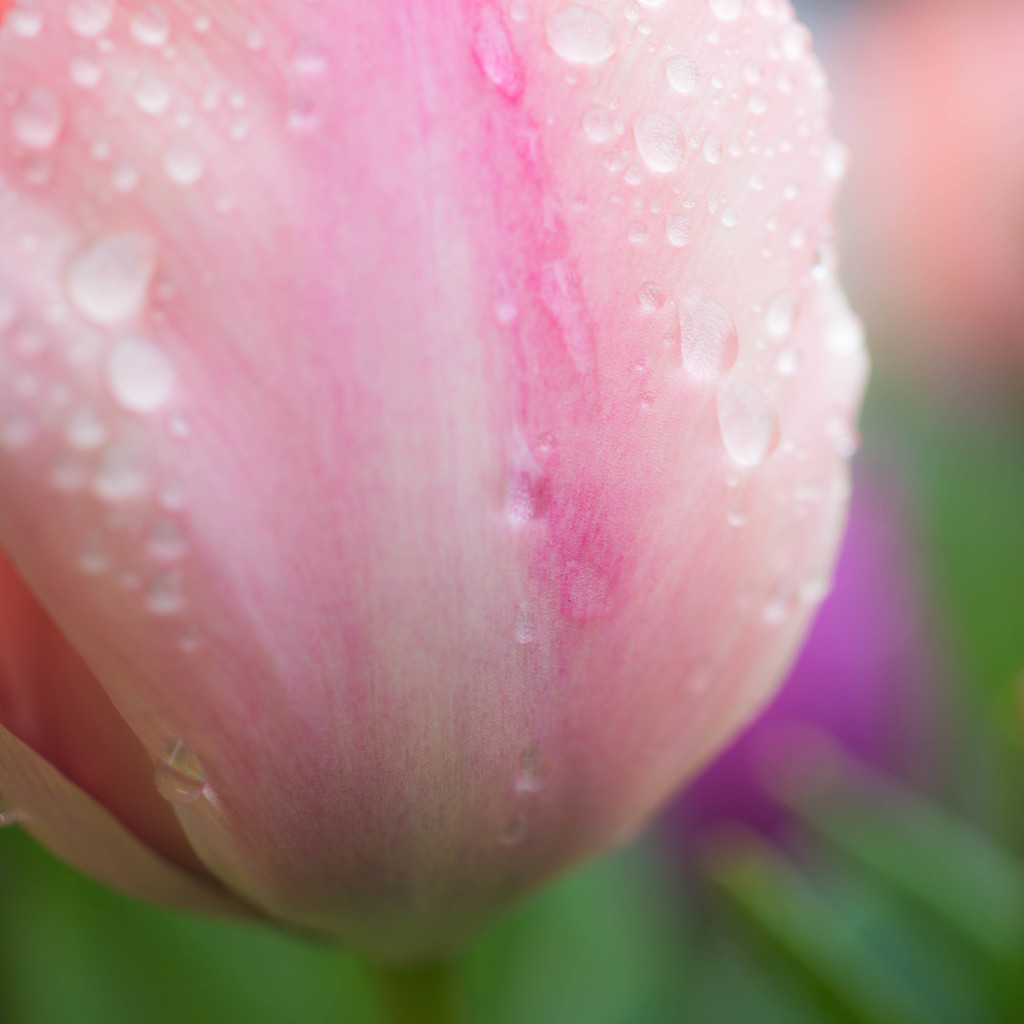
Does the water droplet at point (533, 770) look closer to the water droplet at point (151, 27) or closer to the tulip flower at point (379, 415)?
the tulip flower at point (379, 415)

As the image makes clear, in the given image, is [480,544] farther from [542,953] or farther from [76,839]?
[542,953]

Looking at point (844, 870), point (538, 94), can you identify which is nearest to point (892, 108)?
point (844, 870)

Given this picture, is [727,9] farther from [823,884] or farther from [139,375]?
[823,884]

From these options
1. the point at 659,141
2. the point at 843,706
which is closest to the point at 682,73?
the point at 659,141

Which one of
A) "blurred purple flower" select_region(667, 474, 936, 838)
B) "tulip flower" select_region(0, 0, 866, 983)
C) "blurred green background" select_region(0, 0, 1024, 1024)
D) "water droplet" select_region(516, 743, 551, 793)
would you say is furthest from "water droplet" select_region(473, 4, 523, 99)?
"blurred purple flower" select_region(667, 474, 936, 838)

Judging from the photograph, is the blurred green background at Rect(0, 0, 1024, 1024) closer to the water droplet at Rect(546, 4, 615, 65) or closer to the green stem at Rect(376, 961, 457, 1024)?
the green stem at Rect(376, 961, 457, 1024)
